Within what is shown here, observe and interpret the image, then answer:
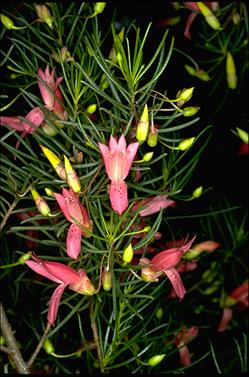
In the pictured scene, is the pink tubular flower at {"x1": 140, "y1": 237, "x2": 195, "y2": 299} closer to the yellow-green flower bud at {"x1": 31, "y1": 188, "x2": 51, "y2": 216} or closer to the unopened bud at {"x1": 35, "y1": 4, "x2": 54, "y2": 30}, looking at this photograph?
the yellow-green flower bud at {"x1": 31, "y1": 188, "x2": 51, "y2": 216}

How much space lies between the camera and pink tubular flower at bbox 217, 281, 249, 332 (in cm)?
106

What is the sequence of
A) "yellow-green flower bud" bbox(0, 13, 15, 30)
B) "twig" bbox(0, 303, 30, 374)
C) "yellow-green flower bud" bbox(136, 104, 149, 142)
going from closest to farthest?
1. "yellow-green flower bud" bbox(136, 104, 149, 142)
2. "twig" bbox(0, 303, 30, 374)
3. "yellow-green flower bud" bbox(0, 13, 15, 30)

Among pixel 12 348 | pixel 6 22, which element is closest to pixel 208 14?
pixel 6 22

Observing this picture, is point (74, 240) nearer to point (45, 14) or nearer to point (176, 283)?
point (176, 283)

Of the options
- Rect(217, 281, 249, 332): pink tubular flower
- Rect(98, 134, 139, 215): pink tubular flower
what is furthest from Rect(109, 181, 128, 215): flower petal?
Rect(217, 281, 249, 332): pink tubular flower

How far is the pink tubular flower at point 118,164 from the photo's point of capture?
27.3 inches

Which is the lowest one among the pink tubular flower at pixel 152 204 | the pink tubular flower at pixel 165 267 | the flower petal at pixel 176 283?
the flower petal at pixel 176 283

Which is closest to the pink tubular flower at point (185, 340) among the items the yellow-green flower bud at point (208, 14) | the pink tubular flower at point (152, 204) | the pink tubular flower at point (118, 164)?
the pink tubular flower at point (152, 204)

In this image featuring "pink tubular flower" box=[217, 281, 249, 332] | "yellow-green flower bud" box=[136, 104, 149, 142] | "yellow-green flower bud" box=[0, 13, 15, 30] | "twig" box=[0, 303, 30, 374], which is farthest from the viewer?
"pink tubular flower" box=[217, 281, 249, 332]

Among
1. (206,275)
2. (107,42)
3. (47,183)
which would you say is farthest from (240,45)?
(47,183)

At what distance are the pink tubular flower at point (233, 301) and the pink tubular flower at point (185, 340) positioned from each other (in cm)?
9

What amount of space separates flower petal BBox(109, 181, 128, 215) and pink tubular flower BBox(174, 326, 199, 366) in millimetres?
324

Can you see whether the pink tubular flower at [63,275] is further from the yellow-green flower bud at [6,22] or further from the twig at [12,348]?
the yellow-green flower bud at [6,22]

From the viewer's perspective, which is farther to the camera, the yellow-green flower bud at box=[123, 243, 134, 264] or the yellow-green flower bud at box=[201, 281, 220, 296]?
the yellow-green flower bud at box=[201, 281, 220, 296]
